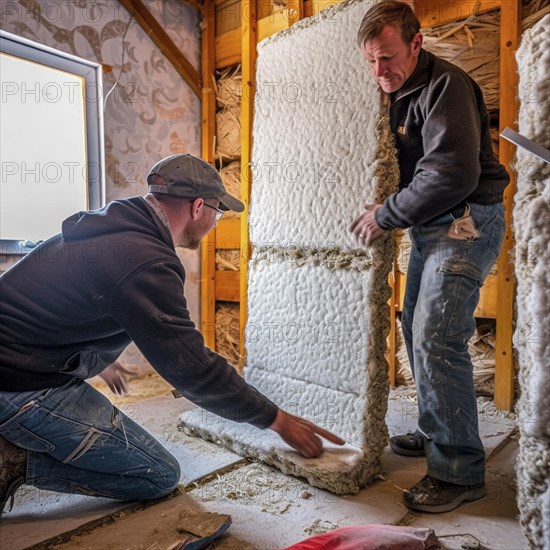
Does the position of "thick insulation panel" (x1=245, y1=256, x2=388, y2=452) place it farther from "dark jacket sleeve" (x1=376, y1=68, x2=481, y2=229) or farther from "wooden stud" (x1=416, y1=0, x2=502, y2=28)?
"wooden stud" (x1=416, y1=0, x2=502, y2=28)

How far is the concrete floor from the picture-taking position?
1086 mm

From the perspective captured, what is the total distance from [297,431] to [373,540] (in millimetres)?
289

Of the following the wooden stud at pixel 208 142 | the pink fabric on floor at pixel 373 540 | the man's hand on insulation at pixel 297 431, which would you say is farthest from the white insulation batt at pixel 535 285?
the wooden stud at pixel 208 142

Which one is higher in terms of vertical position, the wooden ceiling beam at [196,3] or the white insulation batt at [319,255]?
the wooden ceiling beam at [196,3]

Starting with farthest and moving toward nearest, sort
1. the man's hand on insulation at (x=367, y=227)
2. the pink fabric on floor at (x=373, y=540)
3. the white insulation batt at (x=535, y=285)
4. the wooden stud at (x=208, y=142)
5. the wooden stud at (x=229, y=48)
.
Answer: the wooden stud at (x=208, y=142), the wooden stud at (x=229, y=48), the man's hand on insulation at (x=367, y=227), the pink fabric on floor at (x=373, y=540), the white insulation batt at (x=535, y=285)

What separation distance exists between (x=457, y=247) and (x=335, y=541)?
0.78 m

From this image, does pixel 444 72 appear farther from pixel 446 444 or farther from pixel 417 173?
pixel 446 444

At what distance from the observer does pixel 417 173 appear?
1283mm

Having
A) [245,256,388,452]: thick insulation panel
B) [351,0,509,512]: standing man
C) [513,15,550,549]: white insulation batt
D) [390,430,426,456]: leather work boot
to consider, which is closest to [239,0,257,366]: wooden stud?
[245,256,388,452]: thick insulation panel

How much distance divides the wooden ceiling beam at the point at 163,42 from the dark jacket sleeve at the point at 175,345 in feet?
6.28

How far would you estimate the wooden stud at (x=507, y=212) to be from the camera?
1844 mm

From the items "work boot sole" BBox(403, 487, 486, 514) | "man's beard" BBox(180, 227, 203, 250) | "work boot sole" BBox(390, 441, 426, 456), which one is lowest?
"work boot sole" BBox(390, 441, 426, 456)

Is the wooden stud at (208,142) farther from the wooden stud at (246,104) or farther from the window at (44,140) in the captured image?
the window at (44,140)

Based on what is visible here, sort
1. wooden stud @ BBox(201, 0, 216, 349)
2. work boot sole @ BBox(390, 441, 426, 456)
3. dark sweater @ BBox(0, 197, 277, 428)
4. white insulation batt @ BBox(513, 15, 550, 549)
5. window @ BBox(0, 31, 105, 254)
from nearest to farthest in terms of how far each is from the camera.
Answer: white insulation batt @ BBox(513, 15, 550, 549) → dark sweater @ BBox(0, 197, 277, 428) → work boot sole @ BBox(390, 441, 426, 456) → window @ BBox(0, 31, 105, 254) → wooden stud @ BBox(201, 0, 216, 349)
